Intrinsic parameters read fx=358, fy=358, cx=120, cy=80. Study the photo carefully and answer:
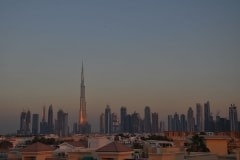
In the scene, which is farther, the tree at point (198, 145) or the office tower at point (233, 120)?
the office tower at point (233, 120)

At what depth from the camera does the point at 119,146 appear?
24.8m

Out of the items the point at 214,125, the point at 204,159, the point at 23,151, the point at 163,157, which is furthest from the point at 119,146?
the point at 214,125

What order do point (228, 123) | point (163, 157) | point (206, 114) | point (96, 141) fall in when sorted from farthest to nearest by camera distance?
point (206, 114), point (228, 123), point (96, 141), point (163, 157)

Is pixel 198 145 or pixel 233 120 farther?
pixel 233 120

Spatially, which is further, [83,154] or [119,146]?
[83,154]

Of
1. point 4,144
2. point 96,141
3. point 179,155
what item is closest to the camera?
point 179,155

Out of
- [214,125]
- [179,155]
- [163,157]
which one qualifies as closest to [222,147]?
[179,155]

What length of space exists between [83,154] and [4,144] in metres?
79.5

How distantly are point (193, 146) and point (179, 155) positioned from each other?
17.5m

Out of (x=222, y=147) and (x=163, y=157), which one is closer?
(x=163, y=157)

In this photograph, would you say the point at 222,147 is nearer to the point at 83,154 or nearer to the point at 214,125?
the point at 83,154

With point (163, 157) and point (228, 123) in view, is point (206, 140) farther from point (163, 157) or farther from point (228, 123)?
point (228, 123)

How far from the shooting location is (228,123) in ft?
515

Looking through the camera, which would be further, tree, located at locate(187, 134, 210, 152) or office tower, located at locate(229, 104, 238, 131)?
office tower, located at locate(229, 104, 238, 131)
